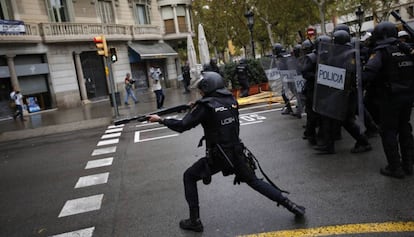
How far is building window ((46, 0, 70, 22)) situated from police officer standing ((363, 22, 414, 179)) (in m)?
22.0

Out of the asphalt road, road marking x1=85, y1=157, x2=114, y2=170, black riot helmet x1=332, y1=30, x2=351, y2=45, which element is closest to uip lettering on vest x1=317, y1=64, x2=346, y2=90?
black riot helmet x1=332, y1=30, x2=351, y2=45

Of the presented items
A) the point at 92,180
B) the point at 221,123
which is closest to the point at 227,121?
the point at 221,123

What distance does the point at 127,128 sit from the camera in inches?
460

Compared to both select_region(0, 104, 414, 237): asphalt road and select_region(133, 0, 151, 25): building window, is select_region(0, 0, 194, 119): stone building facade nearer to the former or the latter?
select_region(133, 0, 151, 25): building window

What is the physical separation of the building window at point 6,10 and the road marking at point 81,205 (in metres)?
18.7

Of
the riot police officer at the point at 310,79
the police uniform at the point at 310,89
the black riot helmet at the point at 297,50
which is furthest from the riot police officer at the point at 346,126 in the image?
the black riot helmet at the point at 297,50

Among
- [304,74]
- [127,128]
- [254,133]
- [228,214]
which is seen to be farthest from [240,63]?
[228,214]

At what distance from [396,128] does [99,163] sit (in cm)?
517

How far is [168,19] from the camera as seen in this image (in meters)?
32.2

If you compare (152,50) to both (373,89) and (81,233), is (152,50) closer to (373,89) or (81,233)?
(373,89)

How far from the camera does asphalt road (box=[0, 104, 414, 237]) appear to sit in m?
3.87

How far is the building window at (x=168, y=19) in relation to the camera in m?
32.1

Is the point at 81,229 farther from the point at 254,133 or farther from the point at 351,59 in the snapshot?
the point at 254,133

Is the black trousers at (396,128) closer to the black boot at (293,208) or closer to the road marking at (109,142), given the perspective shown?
the black boot at (293,208)
